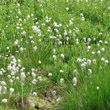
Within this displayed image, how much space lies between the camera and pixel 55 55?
6.11 m

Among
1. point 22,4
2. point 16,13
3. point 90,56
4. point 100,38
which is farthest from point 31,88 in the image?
point 22,4

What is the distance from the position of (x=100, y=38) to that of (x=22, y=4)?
120 inches

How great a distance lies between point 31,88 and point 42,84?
1.30 ft

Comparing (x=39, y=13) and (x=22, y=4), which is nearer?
(x=39, y=13)

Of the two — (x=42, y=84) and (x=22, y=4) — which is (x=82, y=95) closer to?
(x=42, y=84)

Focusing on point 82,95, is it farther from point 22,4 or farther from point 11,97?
point 22,4

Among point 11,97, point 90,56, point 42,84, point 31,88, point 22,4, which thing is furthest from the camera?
point 22,4

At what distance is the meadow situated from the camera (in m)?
4.42

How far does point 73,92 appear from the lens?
4426 mm

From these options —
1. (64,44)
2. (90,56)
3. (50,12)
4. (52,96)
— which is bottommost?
(52,96)

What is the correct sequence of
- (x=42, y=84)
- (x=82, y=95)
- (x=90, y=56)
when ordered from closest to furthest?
1. (x=82, y=95)
2. (x=42, y=84)
3. (x=90, y=56)

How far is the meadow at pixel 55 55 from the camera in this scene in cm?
442

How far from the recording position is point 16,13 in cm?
812

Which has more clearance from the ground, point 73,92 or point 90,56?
point 90,56
